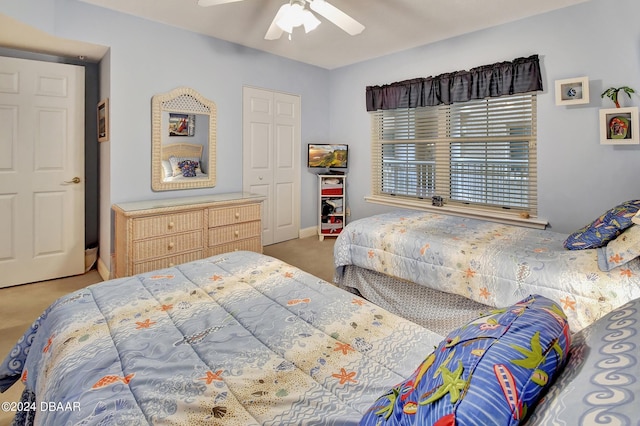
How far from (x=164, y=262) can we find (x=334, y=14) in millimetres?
2602

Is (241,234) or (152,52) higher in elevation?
(152,52)

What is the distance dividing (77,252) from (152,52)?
2235mm

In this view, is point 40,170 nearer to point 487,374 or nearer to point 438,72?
point 487,374

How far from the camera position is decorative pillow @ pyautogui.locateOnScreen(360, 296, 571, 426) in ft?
1.89

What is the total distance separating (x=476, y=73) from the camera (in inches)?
149

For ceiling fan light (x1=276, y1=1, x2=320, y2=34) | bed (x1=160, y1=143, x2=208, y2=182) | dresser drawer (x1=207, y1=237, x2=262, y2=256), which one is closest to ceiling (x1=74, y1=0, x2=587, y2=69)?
ceiling fan light (x1=276, y1=1, x2=320, y2=34)

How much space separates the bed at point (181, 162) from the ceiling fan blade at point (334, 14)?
6.73 feet

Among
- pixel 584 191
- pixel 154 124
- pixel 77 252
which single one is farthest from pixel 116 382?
pixel 584 191

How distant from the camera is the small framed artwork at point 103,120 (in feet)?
11.2

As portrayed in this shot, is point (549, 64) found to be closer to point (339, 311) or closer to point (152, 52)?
point (339, 311)

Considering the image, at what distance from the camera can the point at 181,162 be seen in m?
3.86

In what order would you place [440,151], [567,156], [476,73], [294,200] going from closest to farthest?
[567,156] < [476,73] < [440,151] < [294,200]

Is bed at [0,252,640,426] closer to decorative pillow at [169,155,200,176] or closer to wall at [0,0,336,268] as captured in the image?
wall at [0,0,336,268]

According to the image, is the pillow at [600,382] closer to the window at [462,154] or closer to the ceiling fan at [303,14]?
the ceiling fan at [303,14]
